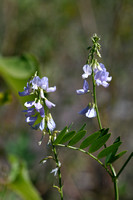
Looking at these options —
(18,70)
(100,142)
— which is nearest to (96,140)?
(100,142)

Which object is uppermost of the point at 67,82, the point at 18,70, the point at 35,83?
the point at 67,82

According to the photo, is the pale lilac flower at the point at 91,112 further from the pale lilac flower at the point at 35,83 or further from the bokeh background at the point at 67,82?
the bokeh background at the point at 67,82

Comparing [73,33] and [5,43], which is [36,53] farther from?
[73,33]

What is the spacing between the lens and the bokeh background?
2689 millimetres

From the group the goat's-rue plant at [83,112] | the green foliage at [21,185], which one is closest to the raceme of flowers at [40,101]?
the goat's-rue plant at [83,112]

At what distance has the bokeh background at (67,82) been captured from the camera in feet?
8.82

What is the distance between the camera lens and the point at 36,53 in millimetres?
3021

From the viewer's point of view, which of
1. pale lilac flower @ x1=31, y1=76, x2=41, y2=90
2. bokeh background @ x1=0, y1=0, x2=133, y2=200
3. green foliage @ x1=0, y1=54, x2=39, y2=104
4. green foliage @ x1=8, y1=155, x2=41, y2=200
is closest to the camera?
pale lilac flower @ x1=31, y1=76, x2=41, y2=90

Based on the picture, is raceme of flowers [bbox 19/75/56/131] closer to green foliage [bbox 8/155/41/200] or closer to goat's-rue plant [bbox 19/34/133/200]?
goat's-rue plant [bbox 19/34/133/200]

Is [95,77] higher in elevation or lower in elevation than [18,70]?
lower

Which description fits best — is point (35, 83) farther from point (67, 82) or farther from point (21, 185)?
point (67, 82)

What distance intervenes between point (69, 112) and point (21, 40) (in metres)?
1.07

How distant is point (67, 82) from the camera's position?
3.87m

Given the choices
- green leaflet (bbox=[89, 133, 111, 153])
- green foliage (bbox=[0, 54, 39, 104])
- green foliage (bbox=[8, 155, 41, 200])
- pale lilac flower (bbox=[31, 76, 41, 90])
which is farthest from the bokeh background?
pale lilac flower (bbox=[31, 76, 41, 90])
